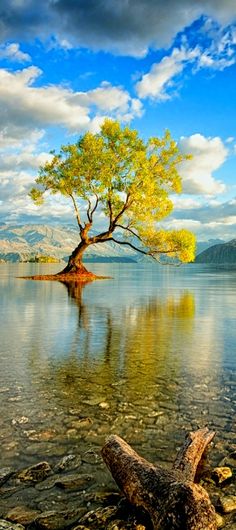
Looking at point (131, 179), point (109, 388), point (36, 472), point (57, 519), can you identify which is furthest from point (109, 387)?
point (131, 179)

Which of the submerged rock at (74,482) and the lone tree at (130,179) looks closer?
the submerged rock at (74,482)

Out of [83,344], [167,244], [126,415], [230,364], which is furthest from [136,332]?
[167,244]

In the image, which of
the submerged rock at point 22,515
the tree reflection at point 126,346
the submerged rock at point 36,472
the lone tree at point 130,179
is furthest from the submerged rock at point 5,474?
the lone tree at point 130,179

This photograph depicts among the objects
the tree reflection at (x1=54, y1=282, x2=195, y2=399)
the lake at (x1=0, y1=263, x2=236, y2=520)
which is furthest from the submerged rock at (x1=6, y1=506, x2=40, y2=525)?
the tree reflection at (x1=54, y1=282, x2=195, y2=399)

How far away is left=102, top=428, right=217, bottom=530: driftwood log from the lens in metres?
5.65

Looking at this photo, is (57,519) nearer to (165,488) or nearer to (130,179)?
(165,488)

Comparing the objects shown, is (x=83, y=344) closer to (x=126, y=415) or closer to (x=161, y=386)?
(x=161, y=386)

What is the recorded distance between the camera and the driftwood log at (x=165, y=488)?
5648 millimetres

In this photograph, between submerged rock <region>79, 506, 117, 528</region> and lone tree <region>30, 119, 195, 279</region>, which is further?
lone tree <region>30, 119, 195, 279</region>

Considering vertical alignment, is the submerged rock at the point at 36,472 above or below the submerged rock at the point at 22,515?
above

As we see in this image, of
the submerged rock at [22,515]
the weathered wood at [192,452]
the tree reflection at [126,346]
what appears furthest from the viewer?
the tree reflection at [126,346]

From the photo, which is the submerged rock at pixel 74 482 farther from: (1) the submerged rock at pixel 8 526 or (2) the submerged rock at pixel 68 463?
(1) the submerged rock at pixel 8 526

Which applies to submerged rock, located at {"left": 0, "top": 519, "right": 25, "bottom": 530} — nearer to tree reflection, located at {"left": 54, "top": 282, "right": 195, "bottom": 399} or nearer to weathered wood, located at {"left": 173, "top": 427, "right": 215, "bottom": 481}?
weathered wood, located at {"left": 173, "top": 427, "right": 215, "bottom": 481}

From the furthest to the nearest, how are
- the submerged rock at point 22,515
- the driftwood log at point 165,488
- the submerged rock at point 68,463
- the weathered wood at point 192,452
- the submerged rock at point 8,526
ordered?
the submerged rock at point 68,463, the weathered wood at point 192,452, the submerged rock at point 22,515, the submerged rock at point 8,526, the driftwood log at point 165,488
